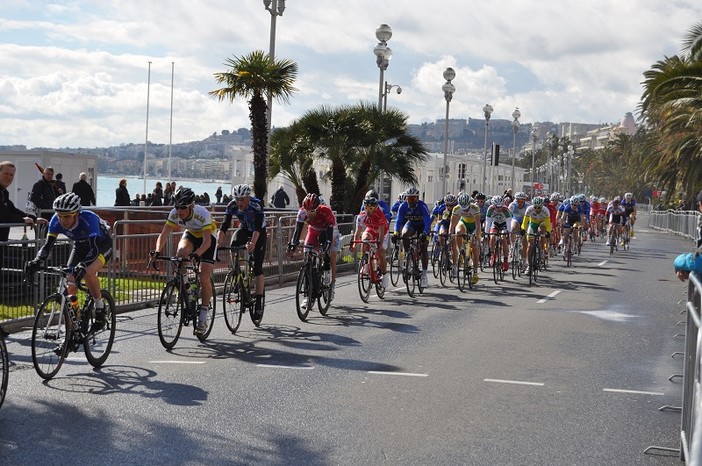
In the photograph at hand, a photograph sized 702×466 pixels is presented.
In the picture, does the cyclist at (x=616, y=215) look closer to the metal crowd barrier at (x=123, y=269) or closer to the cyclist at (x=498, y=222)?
the cyclist at (x=498, y=222)

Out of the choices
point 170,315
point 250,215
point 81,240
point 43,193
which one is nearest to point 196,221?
point 170,315

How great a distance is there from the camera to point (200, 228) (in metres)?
11.0

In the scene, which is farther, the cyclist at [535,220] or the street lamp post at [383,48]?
the street lamp post at [383,48]

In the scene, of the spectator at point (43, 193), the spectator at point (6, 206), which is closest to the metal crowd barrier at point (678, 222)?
the spectator at point (43, 193)

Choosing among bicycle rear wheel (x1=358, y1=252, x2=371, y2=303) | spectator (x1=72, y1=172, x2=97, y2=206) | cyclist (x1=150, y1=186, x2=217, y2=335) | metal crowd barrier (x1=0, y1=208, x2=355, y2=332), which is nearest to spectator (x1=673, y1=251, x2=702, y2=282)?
cyclist (x1=150, y1=186, x2=217, y2=335)

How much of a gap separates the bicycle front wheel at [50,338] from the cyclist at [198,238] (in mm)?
2012

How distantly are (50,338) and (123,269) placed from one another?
5.41 meters

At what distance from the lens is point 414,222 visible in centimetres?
1798

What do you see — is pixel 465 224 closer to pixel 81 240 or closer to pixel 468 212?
pixel 468 212

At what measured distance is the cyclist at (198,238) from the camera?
10.7 m

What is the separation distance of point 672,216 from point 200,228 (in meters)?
56.5

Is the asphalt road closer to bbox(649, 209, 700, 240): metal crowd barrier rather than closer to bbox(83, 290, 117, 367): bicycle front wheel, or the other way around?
bbox(83, 290, 117, 367): bicycle front wheel

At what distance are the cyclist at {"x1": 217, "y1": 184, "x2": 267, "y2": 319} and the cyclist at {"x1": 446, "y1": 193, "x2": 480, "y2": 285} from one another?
7716 millimetres

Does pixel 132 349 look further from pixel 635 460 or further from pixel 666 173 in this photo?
pixel 666 173
